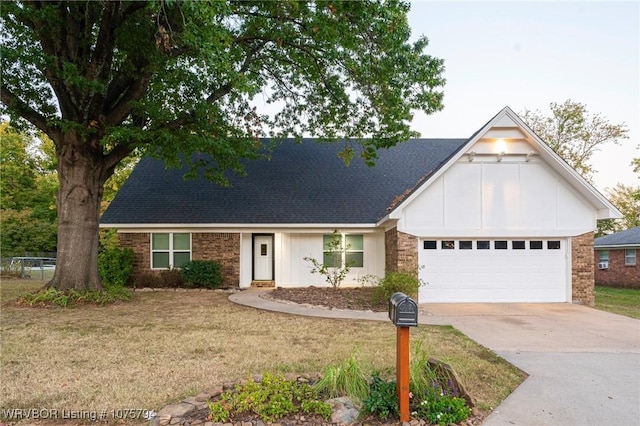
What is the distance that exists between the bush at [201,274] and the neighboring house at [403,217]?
545 millimetres

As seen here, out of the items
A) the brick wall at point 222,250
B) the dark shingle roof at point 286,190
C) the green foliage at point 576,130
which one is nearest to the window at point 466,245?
the dark shingle roof at point 286,190

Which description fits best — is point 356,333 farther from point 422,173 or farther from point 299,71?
point 422,173

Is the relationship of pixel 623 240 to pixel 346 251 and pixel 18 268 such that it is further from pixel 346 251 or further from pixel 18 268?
pixel 18 268

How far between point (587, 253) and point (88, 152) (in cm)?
1451

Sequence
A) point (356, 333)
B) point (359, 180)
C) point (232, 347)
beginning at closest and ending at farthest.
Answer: point (232, 347), point (356, 333), point (359, 180)

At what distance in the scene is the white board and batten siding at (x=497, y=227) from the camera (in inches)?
448

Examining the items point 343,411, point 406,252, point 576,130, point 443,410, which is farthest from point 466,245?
point 576,130

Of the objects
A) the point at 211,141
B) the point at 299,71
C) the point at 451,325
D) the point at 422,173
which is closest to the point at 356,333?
the point at 451,325

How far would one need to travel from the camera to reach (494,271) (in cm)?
1159

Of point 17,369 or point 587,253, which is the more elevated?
point 587,253

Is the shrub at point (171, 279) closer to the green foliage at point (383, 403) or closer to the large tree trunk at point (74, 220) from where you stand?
the large tree trunk at point (74, 220)

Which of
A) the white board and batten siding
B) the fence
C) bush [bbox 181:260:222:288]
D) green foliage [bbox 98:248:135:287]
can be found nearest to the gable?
the white board and batten siding

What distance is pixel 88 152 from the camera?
10.9 m

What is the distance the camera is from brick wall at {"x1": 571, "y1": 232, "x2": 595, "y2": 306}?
11345 millimetres
